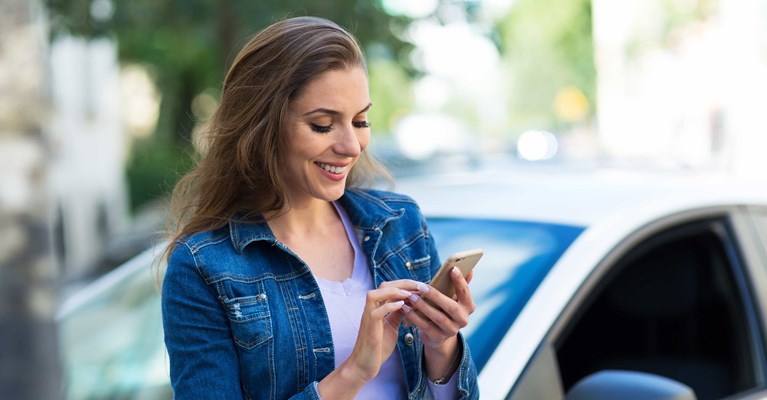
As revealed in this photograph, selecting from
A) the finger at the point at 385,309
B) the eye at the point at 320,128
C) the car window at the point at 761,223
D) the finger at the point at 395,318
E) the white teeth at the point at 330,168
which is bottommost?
the car window at the point at 761,223

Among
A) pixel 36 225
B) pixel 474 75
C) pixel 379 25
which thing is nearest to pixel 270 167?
pixel 36 225

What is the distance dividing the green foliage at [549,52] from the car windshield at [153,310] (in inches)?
1458

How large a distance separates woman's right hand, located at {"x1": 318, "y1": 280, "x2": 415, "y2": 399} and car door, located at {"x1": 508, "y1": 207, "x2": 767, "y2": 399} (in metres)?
0.64

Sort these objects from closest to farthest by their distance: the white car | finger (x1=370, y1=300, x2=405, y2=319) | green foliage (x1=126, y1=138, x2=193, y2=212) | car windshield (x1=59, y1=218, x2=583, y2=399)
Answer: finger (x1=370, y1=300, x2=405, y2=319)
the white car
car windshield (x1=59, y1=218, x2=583, y2=399)
green foliage (x1=126, y1=138, x2=193, y2=212)

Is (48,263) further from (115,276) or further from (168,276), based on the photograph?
(168,276)

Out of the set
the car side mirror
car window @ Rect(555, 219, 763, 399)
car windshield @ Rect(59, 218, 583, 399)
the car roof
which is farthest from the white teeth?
car window @ Rect(555, 219, 763, 399)

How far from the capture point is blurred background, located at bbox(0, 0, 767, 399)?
350 cm

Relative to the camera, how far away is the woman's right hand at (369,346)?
1678mm

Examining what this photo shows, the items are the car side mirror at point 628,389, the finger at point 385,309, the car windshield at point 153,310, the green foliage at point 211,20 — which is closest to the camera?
the finger at point 385,309

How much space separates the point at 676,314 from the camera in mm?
3617

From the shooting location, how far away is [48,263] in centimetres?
358

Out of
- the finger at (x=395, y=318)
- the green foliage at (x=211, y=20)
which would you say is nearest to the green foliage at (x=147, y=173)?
the green foliage at (x=211, y=20)

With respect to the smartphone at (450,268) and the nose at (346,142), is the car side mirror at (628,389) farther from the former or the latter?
the nose at (346,142)

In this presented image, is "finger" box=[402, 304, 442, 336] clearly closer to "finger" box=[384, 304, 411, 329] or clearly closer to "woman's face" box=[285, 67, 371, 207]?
"finger" box=[384, 304, 411, 329]
